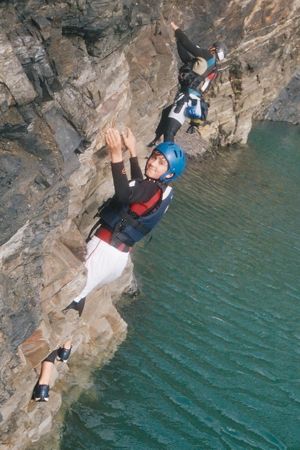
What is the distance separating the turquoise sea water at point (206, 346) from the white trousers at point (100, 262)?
311cm

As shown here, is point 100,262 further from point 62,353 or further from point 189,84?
point 189,84

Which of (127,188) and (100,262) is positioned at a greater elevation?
(127,188)

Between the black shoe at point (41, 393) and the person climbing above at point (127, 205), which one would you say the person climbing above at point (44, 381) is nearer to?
the black shoe at point (41, 393)

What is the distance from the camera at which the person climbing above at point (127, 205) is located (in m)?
8.36

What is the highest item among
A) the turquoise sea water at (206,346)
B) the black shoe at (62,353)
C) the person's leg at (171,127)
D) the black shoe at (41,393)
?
the person's leg at (171,127)

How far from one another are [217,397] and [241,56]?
26205 mm

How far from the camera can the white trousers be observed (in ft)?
31.4

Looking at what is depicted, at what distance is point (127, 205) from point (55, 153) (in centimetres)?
176

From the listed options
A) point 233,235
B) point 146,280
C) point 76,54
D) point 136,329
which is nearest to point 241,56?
point 233,235

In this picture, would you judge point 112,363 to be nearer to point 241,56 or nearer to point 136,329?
point 136,329

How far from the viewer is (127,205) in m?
9.04

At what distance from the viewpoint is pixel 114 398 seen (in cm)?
1173

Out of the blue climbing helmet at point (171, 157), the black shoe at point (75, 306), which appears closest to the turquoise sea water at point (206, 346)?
the black shoe at point (75, 306)

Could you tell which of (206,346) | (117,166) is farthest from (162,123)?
(117,166)
